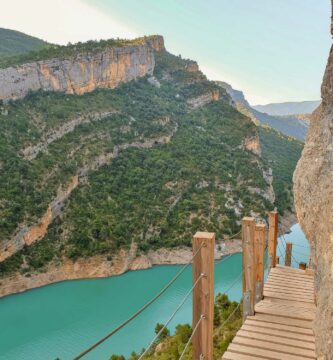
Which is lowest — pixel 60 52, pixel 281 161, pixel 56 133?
pixel 281 161

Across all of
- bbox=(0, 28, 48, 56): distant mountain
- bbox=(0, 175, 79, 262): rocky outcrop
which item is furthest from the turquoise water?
bbox=(0, 28, 48, 56): distant mountain

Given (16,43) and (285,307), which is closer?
(285,307)

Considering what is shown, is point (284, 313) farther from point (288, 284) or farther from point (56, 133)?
point (56, 133)

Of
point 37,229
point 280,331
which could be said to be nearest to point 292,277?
point 280,331

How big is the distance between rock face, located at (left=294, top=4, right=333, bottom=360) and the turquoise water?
33.3 ft

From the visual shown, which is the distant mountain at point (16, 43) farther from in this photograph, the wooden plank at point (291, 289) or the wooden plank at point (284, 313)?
the wooden plank at point (284, 313)

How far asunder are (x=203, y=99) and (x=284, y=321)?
54910 mm

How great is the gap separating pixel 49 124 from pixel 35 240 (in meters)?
12.1

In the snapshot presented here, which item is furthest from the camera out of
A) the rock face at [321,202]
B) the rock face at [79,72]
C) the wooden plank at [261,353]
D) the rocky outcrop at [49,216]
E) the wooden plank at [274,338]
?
the rock face at [79,72]

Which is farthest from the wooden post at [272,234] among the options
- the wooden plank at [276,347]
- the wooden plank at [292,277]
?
the wooden plank at [276,347]

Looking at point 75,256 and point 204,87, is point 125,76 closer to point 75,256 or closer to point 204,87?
point 204,87

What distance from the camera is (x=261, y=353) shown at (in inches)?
163

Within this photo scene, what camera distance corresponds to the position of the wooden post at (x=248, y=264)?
4.86 meters

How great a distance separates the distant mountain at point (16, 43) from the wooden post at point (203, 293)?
5919 cm
